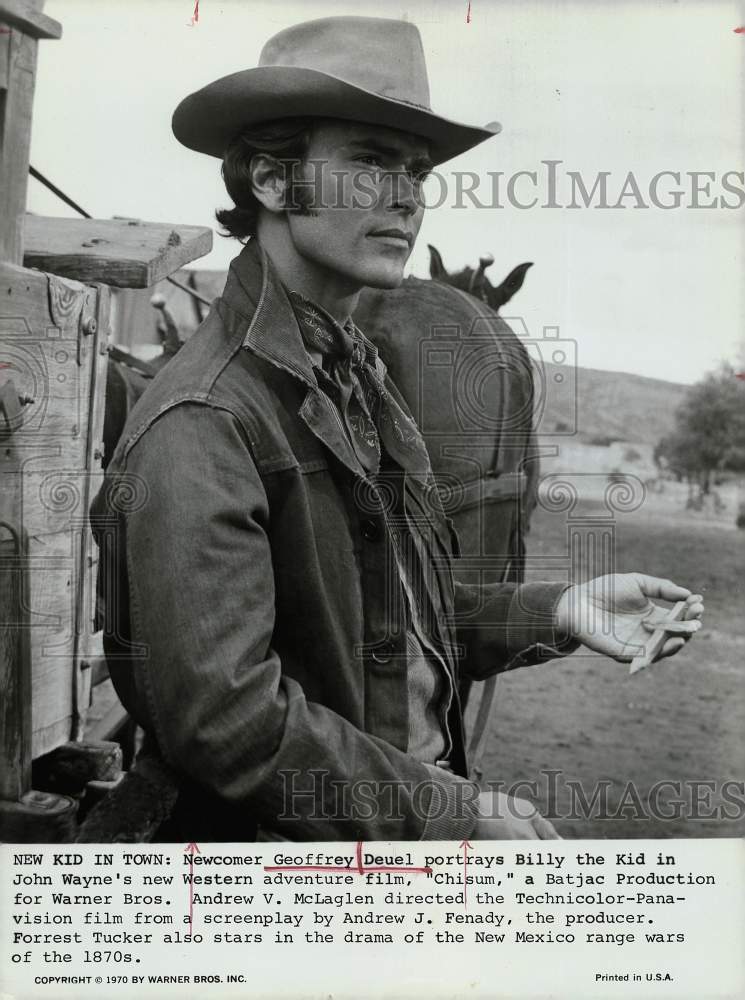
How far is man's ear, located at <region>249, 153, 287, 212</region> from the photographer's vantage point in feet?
5.75

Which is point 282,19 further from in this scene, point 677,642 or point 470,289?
point 470,289

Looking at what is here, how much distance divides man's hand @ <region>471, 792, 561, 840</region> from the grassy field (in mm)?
2201

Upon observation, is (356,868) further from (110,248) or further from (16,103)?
(16,103)

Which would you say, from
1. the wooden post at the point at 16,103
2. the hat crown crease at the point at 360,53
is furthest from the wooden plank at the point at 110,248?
the hat crown crease at the point at 360,53

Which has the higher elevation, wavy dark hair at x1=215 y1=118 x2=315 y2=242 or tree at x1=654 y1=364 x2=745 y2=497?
tree at x1=654 y1=364 x2=745 y2=497

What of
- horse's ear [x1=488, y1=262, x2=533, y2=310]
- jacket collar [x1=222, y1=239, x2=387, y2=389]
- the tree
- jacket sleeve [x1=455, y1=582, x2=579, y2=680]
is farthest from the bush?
jacket collar [x1=222, y1=239, x2=387, y2=389]

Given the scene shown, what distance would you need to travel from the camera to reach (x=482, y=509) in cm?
358

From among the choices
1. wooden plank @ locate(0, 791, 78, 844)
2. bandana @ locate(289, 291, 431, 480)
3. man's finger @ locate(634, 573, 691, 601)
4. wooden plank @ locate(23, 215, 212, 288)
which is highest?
wooden plank @ locate(23, 215, 212, 288)

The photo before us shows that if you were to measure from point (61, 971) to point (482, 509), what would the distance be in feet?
6.81

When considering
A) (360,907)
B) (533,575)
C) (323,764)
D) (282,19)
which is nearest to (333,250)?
(282,19)

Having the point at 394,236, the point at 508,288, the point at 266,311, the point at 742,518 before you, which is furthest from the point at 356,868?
the point at 742,518

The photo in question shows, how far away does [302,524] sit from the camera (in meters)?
1.62

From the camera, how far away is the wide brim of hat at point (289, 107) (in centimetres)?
164

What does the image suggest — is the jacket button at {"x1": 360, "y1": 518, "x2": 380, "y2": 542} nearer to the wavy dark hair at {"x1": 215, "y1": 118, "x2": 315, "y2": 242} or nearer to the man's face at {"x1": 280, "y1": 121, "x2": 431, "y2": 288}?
the man's face at {"x1": 280, "y1": 121, "x2": 431, "y2": 288}
